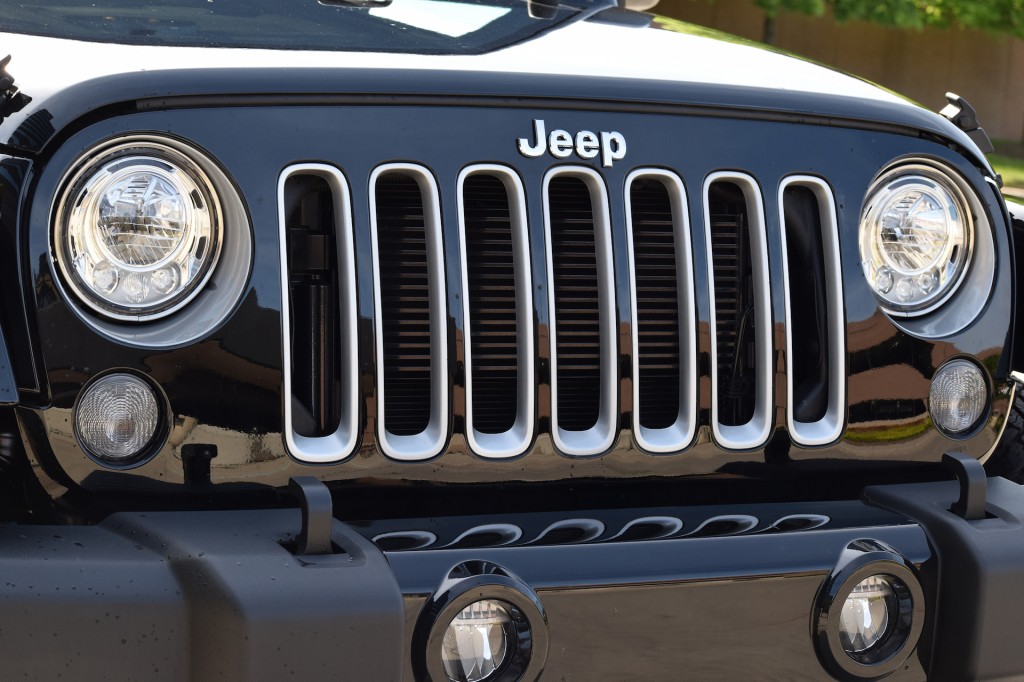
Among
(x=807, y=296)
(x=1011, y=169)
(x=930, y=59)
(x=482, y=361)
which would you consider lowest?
(x=1011, y=169)

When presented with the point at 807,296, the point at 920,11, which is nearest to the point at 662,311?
the point at 807,296

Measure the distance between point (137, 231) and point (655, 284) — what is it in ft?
2.77

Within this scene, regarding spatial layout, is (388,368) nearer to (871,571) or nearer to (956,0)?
(871,571)

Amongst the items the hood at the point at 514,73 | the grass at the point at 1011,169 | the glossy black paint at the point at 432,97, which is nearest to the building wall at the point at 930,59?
the grass at the point at 1011,169

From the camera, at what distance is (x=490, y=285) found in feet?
6.91

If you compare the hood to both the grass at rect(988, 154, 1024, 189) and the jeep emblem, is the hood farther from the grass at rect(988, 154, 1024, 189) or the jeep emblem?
the grass at rect(988, 154, 1024, 189)

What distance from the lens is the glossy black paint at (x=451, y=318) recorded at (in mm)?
1839

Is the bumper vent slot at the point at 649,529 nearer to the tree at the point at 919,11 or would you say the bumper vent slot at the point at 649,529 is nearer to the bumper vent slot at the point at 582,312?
the bumper vent slot at the point at 582,312

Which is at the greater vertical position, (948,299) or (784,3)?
(784,3)

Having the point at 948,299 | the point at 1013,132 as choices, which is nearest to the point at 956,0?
the point at 1013,132

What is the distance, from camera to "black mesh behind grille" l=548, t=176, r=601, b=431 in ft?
7.02

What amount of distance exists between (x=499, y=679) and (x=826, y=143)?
1.07m

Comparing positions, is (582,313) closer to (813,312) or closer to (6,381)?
(813,312)

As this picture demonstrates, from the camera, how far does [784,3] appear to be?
22.5 meters
